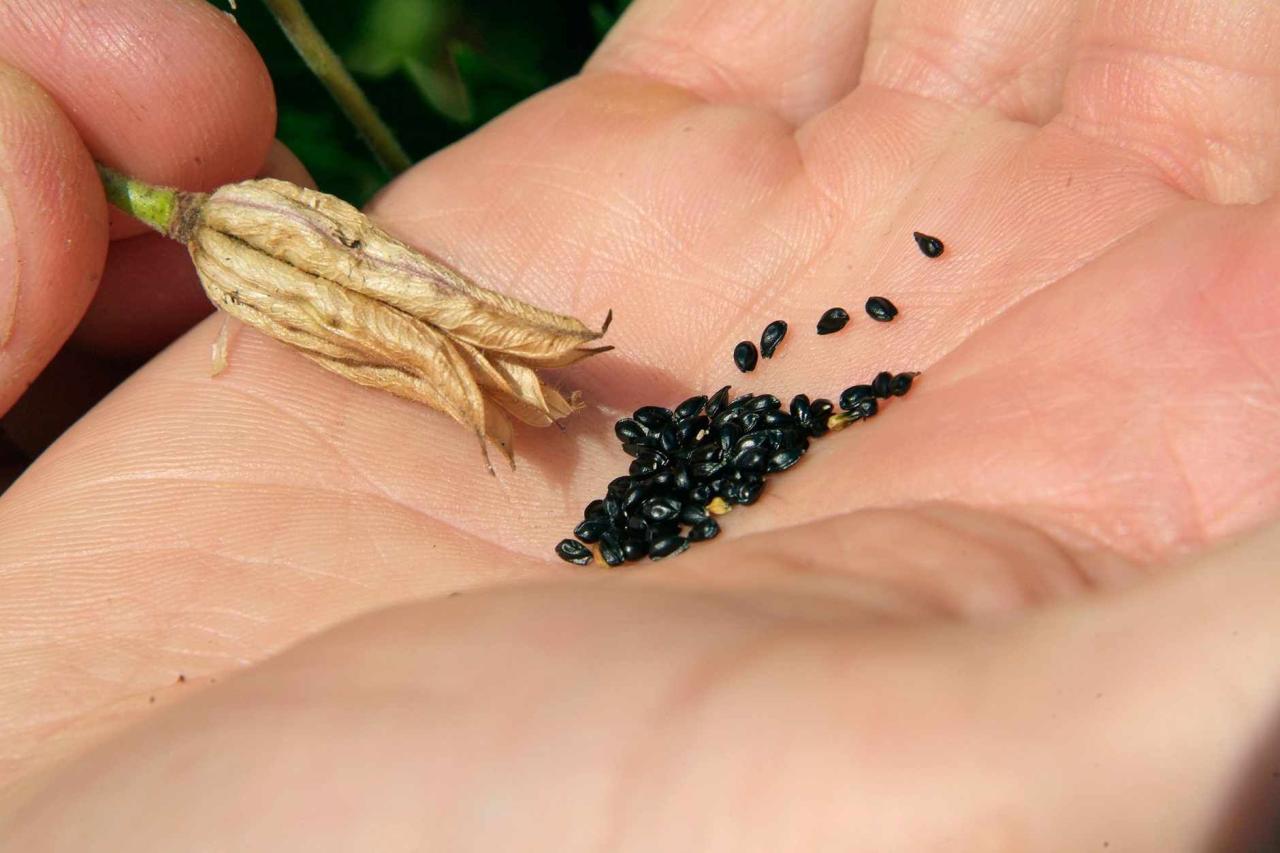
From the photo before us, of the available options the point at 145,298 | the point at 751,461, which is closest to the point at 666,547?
the point at 751,461

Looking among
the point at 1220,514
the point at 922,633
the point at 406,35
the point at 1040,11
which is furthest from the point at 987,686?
the point at 406,35

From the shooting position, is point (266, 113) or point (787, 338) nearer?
point (787, 338)

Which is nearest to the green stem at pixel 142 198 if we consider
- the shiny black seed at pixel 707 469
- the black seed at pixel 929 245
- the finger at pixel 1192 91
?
the shiny black seed at pixel 707 469

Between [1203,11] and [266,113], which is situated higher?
[266,113]

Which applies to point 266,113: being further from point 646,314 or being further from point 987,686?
point 987,686

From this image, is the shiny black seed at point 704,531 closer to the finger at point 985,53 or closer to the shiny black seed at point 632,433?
the shiny black seed at point 632,433

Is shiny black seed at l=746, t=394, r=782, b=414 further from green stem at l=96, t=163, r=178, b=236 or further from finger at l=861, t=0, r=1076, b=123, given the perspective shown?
green stem at l=96, t=163, r=178, b=236
